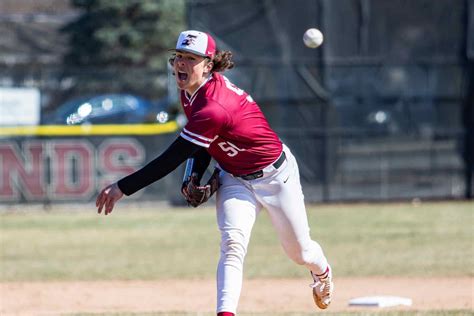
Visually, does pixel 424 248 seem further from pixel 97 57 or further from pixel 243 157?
pixel 97 57

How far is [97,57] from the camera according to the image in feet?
94.5

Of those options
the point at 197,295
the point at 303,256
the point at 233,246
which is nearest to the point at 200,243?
the point at 197,295


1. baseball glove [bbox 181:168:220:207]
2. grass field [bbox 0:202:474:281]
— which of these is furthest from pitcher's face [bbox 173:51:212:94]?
grass field [bbox 0:202:474:281]

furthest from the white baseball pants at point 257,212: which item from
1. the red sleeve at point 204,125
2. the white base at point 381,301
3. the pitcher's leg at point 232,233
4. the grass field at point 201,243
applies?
the white base at point 381,301

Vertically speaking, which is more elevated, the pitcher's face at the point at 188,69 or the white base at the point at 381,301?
the pitcher's face at the point at 188,69

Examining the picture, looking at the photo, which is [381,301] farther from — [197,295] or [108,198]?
[108,198]

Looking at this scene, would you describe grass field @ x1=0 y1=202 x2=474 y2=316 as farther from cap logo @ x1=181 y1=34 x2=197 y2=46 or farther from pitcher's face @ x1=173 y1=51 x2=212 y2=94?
cap logo @ x1=181 y1=34 x2=197 y2=46

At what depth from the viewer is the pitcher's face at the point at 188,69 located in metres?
5.59

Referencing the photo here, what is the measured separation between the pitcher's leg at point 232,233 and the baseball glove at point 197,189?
0.20ft

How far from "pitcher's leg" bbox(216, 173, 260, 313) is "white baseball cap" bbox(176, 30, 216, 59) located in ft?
2.71

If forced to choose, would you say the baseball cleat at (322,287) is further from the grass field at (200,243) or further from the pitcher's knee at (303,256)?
the grass field at (200,243)

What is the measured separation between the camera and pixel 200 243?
1210 centimetres

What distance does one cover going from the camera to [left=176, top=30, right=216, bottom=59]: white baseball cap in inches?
218

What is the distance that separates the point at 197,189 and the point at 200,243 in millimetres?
6343
